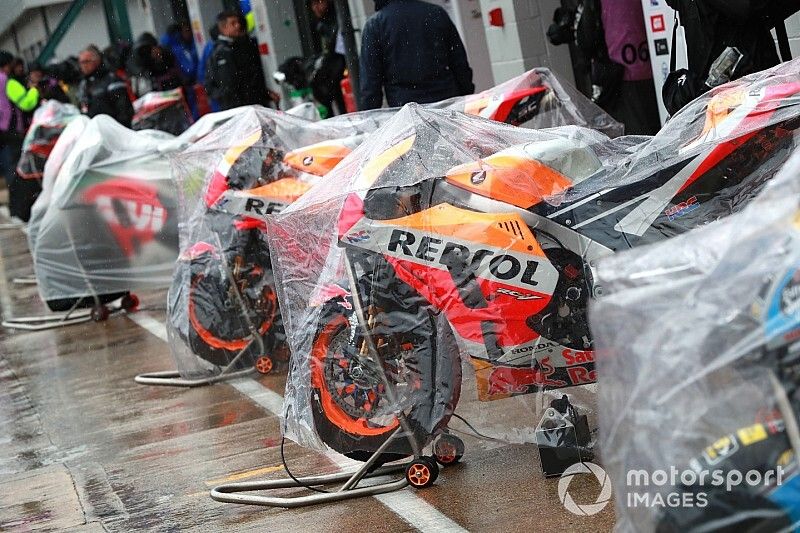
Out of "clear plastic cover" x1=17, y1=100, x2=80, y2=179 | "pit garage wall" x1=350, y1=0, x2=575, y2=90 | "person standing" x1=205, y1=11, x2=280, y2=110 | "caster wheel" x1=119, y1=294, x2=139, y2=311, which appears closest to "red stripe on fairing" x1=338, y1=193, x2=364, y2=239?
"caster wheel" x1=119, y1=294, x2=139, y2=311

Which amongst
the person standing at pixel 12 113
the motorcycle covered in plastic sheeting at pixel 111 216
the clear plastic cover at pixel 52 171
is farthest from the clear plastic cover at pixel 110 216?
the person standing at pixel 12 113

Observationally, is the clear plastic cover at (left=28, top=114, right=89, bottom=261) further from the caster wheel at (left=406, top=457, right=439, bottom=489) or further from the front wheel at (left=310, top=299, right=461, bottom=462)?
the caster wheel at (left=406, top=457, right=439, bottom=489)

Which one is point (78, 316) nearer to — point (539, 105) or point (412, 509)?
point (539, 105)

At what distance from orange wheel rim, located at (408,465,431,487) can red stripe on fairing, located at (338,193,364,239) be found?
92 cm

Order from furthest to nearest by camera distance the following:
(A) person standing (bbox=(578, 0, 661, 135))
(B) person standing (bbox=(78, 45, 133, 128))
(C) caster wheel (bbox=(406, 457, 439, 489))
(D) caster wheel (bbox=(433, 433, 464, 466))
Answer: (B) person standing (bbox=(78, 45, 133, 128)), (A) person standing (bbox=(578, 0, 661, 135)), (D) caster wheel (bbox=(433, 433, 464, 466)), (C) caster wheel (bbox=(406, 457, 439, 489))

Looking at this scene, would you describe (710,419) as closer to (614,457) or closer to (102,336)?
(614,457)

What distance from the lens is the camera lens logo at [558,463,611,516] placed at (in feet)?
16.1

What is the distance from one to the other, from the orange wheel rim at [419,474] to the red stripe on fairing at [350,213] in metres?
Result: 0.92

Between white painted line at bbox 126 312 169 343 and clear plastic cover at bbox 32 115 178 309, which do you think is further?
clear plastic cover at bbox 32 115 178 309

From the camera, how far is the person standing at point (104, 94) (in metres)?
15.9

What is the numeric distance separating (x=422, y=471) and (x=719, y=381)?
2.41 meters

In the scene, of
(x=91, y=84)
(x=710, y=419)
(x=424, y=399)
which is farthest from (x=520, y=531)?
(x=91, y=84)

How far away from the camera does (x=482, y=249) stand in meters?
5.30

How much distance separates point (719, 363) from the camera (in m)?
3.23
